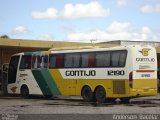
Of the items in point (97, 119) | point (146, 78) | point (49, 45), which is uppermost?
point (49, 45)

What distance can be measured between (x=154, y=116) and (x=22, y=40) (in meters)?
20.2

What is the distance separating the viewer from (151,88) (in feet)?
79.6

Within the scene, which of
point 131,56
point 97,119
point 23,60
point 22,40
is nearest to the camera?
point 97,119

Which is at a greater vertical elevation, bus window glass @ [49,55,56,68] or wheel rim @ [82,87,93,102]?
bus window glass @ [49,55,56,68]

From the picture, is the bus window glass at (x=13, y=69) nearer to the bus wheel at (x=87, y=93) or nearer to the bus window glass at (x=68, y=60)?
the bus window glass at (x=68, y=60)

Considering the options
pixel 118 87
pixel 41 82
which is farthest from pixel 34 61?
pixel 118 87

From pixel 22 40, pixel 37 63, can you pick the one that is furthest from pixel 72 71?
pixel 22 40

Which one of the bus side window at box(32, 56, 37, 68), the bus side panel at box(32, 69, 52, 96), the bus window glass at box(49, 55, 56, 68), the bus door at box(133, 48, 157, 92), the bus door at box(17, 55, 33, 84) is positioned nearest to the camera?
the bus door at box(133, 48, 157, 92)

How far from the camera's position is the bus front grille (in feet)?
78.0

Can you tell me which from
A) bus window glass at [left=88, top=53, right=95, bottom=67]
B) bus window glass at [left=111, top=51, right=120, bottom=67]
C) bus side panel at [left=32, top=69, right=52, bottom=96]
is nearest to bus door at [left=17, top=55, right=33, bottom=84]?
bus side panel at [left=32, top=69, right=52, bottom=96]

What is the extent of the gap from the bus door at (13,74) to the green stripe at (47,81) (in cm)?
249

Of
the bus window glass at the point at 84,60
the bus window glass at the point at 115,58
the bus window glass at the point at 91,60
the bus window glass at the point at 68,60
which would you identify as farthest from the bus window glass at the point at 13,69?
the bus window glass at the point at 115,58

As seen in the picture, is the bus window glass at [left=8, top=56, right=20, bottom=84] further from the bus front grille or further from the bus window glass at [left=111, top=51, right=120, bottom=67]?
the bus front grille

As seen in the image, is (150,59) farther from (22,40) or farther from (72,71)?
(22,40)
